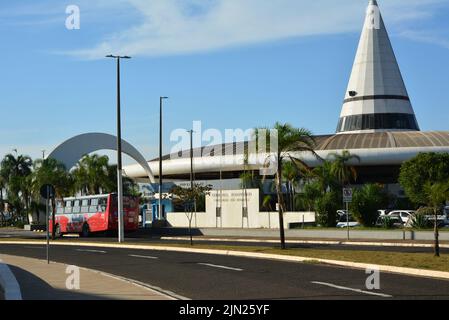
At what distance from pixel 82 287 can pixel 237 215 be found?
36.8 meters

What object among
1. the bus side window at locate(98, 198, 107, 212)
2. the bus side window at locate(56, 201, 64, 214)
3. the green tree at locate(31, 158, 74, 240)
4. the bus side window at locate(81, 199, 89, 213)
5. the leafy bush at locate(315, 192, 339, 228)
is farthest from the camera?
the bus side window at locate(56, 201, 64, 214)

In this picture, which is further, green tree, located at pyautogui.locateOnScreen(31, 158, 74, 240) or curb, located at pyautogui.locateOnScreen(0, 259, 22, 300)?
green tree, located at pyautogui.locateOnScreen(31, 158, 74, 240)

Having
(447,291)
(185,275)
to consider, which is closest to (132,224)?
(185,275)

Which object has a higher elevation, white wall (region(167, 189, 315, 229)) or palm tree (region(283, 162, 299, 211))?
palm tree (region(283, 162, 299, 211))

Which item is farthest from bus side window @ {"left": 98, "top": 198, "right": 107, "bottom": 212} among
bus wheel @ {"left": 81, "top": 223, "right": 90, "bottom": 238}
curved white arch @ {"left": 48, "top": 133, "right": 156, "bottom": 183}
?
curved white arch @ {"left": 48, "top": 133, "right": 156, "bottom": 183}

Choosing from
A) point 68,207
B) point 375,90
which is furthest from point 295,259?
point 375,90

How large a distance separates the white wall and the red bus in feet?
20.5

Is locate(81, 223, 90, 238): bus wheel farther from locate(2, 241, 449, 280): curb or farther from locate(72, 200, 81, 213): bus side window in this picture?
locate(2, 241, 449, 280): curb

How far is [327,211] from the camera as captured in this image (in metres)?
46.9

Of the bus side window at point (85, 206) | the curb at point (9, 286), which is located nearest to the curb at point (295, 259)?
the curb at point (9, 286)

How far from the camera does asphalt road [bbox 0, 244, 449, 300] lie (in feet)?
46.3

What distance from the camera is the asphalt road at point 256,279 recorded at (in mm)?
14125
